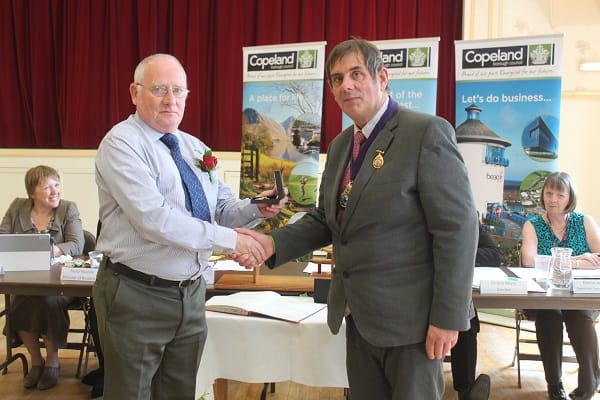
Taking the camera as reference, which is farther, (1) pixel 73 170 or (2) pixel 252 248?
(1) pixel 73 170

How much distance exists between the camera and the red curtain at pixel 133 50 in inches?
242

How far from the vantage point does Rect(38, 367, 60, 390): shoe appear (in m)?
3.29

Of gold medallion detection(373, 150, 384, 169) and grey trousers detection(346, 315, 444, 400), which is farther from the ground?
gold medallion detection(373, 150, 384, 169)

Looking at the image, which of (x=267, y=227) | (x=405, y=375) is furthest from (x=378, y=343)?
(x=267, y=227)

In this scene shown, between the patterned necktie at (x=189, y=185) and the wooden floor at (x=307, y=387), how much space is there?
167 cm

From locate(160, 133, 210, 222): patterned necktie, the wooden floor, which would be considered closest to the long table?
locate(160, 133, 210, 222): patterned necktie

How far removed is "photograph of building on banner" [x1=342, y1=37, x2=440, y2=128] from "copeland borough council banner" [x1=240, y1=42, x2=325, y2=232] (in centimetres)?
69

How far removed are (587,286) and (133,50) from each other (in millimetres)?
5611

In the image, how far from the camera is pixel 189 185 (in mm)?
1907

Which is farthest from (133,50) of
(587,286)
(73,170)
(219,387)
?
(587,286)

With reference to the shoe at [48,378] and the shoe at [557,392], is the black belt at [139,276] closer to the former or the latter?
the shoe at [48,378]

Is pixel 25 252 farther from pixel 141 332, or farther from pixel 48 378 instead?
pixel 141 332

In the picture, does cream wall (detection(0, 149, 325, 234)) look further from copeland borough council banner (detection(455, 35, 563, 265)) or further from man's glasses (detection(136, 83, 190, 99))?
man's glasses (detection(136, 83, 190, 99))

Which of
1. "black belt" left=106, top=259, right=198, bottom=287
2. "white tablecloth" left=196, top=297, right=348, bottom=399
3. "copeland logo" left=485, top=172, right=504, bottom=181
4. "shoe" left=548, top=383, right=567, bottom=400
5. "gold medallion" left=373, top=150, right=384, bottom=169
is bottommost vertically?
"shoe" left=548, top=383, right=567, bottom=400
